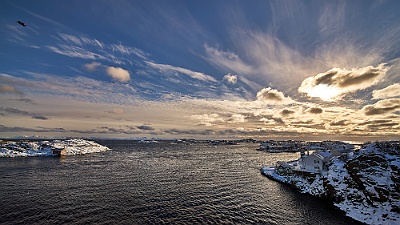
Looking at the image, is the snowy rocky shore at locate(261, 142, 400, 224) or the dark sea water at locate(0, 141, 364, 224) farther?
the snowy rocky shore at locate(261, 142, 400, 224)

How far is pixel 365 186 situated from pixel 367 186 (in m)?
0.34

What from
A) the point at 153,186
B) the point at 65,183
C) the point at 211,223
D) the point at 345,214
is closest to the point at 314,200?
the point at 345,214

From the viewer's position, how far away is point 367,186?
4275cm

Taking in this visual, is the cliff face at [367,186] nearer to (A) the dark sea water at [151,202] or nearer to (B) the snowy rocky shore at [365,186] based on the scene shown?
(B) the snowy rocky shore at [365,186]

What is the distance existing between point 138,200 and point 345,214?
40.7 meters

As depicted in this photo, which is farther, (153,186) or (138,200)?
(153,186)

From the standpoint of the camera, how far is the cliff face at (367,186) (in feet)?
124

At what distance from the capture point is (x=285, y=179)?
64.5 metres

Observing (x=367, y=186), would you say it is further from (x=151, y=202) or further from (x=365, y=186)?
(x=151, y=202)

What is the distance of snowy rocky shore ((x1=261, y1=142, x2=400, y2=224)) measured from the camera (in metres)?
37.8

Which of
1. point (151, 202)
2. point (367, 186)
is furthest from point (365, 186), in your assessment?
point (151, 202)

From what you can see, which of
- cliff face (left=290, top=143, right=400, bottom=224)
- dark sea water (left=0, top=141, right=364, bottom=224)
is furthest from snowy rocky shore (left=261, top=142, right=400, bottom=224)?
dark sea water (left=0, top=141, right=364, bottom=224)

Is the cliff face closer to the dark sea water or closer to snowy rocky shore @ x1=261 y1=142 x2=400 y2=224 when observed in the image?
snowy rocky shore @ x1=261 y1=142 x2=400 y2=224

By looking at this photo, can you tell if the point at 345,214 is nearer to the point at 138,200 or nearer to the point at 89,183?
the point at 138,200
